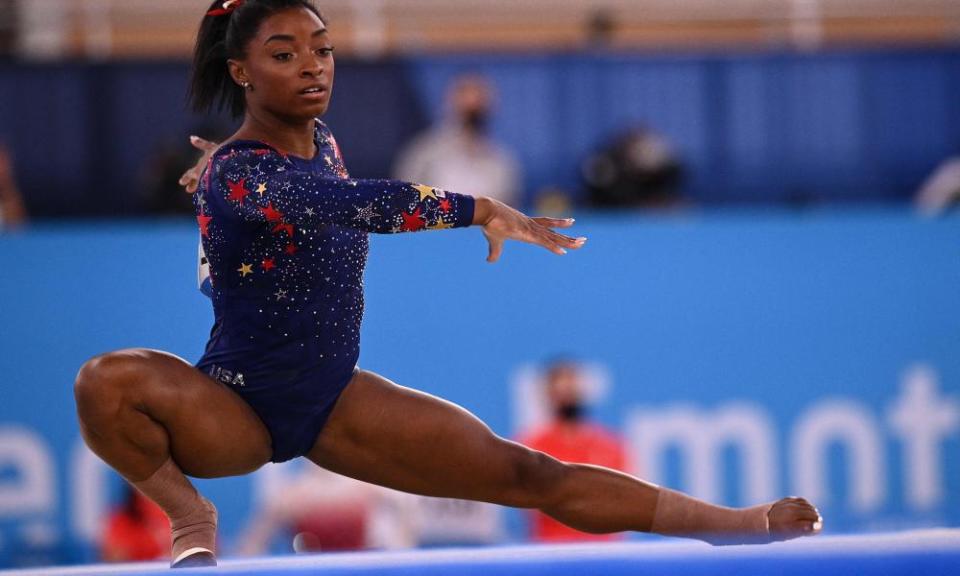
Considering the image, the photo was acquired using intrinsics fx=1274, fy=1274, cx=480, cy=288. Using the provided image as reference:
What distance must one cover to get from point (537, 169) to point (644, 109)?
0.62 meters

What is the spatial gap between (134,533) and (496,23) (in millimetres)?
3388

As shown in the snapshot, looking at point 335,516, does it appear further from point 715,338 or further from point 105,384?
point 105,384

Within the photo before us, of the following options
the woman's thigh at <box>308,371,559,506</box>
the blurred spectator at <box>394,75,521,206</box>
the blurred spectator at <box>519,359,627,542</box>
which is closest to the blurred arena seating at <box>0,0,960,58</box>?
the blurred spectator at <box>394,75,521,206</box>

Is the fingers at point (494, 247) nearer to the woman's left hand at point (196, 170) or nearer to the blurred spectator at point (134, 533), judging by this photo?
the woman's left hand at point (196, 170)

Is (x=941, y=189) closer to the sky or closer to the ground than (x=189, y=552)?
closer to the sky

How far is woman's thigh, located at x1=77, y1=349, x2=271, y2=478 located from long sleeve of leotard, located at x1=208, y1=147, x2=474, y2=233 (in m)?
0.39

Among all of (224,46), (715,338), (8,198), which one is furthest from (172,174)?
(224,46)

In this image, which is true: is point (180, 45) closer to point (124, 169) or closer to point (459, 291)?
point (124, 169)

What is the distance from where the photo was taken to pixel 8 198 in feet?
→ 19.5

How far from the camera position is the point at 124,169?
245 inches

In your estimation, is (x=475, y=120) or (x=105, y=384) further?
(x=475, y=120)

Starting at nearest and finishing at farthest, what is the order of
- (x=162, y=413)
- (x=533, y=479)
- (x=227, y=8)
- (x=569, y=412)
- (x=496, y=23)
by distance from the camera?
(x=162, y=413)
(x=227, y=8)
(x=533, y=479)
(x=569, y=412)
(x=496, y=23)

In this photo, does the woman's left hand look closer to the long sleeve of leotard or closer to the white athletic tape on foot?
the long sleeve of leotard

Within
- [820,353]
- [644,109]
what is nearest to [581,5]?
[644,109]
